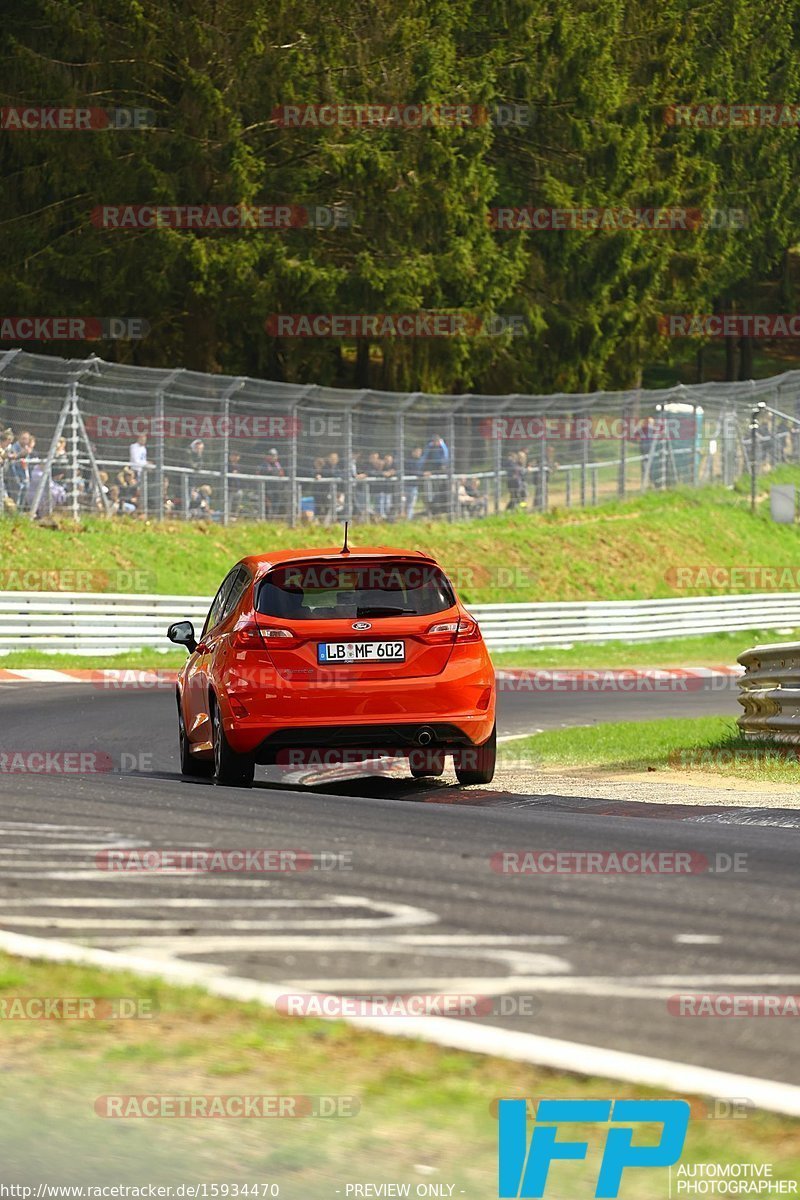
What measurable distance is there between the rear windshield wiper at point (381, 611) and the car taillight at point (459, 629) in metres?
0.17

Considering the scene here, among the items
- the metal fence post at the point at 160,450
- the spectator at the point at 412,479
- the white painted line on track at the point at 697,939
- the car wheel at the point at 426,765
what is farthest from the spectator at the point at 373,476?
the white painted line on track at the point at 697,939

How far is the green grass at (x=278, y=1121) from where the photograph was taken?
3.96m

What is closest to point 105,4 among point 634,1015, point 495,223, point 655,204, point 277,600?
point 495,223

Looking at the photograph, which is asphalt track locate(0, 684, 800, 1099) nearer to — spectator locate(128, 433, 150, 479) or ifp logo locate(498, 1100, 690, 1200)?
ifp logo locate(498, 1100, 690, 1200)

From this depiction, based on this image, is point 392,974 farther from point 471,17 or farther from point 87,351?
point 471,17

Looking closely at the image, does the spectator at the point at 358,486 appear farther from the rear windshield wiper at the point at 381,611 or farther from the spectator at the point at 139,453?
the rear windshield wiper at the point at 381,611

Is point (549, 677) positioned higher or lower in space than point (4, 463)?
lower

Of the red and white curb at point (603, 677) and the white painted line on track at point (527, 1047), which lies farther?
the red and white curb at point (603, 677)

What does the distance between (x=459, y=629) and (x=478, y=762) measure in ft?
2.98

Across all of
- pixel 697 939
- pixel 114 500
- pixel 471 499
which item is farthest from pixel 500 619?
pixel 697 939

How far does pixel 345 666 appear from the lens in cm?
1140

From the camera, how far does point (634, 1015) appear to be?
5152mm

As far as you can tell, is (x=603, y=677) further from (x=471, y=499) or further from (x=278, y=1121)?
(x=278, y=1121)

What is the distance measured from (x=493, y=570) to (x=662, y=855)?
31001 mm
